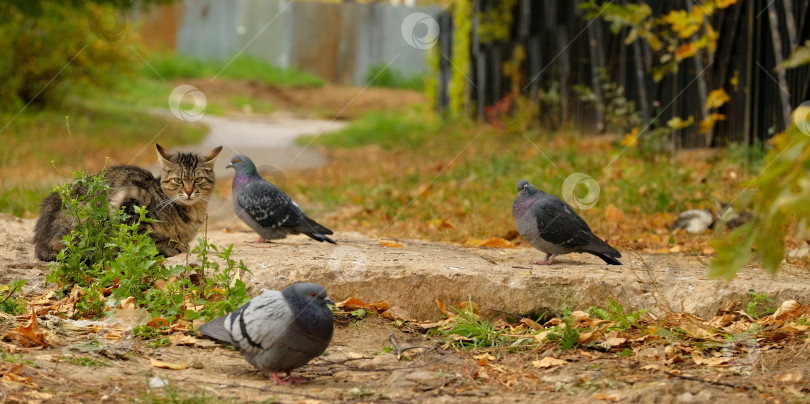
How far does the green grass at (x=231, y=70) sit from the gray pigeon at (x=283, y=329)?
22.4m

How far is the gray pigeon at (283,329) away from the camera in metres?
3.38

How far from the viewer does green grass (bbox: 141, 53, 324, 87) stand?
83.1 feet

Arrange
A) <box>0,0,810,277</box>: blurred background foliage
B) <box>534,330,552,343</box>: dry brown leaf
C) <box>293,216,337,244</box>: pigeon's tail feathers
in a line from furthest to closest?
<box>0,0,810,277</box>: blurred background foliage → <box>293,216,337,244</box>: pigeon's tail feathers → <box>534,330,552,343</box>: dry brown leaf

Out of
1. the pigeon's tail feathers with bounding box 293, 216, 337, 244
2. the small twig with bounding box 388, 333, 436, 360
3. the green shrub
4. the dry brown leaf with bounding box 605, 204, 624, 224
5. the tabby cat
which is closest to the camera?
the small twig with bounding box 388, 333, 436, 360

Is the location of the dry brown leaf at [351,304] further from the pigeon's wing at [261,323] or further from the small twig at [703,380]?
the small twig at [703,380]

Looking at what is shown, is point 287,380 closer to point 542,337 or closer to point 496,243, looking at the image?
point 542,337

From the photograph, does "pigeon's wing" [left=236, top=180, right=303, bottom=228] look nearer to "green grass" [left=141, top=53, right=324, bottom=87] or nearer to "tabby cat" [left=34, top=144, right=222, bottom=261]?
"tabby cat" [left=34, top=144, right=222, bottom=261]

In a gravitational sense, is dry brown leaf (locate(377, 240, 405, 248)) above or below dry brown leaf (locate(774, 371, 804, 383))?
above

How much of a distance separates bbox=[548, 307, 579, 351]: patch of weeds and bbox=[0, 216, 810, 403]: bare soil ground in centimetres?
6

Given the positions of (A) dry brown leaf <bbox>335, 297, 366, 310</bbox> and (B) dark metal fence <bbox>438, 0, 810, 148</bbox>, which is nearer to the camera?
(A) dry brown leaf <bbox>335, 297, 366, 310</bbox>

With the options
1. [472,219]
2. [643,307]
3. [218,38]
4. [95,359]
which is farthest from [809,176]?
[218,38]

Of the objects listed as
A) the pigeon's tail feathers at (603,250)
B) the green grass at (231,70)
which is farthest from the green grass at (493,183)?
the green grass at (231,70)

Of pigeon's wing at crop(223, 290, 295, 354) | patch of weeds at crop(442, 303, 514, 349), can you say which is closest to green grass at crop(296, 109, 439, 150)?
patch of weeds at crop(442, 303, 514, 349)

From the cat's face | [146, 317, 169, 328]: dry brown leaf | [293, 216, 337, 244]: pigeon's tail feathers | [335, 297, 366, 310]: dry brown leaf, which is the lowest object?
[335, 297, 366, 310]: dry brown leaf
